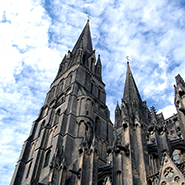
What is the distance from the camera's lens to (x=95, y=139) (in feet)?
59.3

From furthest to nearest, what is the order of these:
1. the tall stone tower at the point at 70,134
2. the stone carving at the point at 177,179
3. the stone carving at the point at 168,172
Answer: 1. the tall stone tower at the point at 70,134
2. the stone carving at the point at 168,172
3. the stone carving at the point at 177,179

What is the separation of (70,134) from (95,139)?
576cm

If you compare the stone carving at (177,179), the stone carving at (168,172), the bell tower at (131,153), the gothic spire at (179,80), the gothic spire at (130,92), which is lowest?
the stone carving at (177,179)

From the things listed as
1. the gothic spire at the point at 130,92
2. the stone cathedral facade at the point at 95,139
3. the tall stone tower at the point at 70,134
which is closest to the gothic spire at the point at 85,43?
the stone cathedral facade at the point at 95,139

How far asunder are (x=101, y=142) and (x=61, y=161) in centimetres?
791

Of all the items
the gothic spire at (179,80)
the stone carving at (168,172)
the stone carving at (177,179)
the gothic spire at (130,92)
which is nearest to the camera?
the stone carving at (177,179)

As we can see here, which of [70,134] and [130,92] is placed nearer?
[130,92]

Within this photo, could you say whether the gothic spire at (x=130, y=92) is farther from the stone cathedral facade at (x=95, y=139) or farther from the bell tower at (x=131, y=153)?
the bell tower at (x=131, y=153)

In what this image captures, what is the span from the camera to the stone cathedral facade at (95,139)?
12.7 meters

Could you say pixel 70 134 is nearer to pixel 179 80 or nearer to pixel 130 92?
pixel 130 92

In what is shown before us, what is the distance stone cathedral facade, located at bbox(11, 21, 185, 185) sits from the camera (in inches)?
500

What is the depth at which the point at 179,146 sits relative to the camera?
47.7ft

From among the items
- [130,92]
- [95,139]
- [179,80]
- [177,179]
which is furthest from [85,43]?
[177,179]

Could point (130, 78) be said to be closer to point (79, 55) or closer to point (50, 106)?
point (50, 106)
